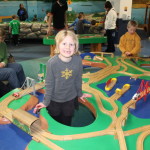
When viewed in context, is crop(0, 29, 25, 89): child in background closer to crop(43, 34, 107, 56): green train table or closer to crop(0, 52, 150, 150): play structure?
crop(0, 52, 150, 150): play structure

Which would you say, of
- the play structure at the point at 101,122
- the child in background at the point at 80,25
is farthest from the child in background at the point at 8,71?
the child in background at the point at 80,25

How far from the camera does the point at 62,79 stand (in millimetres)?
2070

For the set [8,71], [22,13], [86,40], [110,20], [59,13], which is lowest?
[8,71]

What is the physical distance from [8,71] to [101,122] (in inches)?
83.9

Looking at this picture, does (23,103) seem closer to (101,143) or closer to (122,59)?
(101,143)

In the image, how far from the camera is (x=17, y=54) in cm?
746

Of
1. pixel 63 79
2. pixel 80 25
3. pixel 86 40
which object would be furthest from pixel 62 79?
pixel 80 25

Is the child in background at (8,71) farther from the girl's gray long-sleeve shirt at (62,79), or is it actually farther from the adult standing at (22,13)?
the adult standing at (22,13)

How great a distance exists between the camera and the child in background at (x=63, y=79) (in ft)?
6.52

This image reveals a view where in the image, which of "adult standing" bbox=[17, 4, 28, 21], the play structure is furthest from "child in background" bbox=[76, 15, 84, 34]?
the play structure

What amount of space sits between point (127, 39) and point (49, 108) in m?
2.99

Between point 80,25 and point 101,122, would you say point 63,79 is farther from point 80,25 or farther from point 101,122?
point 80,25

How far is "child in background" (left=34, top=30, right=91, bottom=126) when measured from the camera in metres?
1.99

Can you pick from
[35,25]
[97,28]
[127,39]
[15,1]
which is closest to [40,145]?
[127,39]
